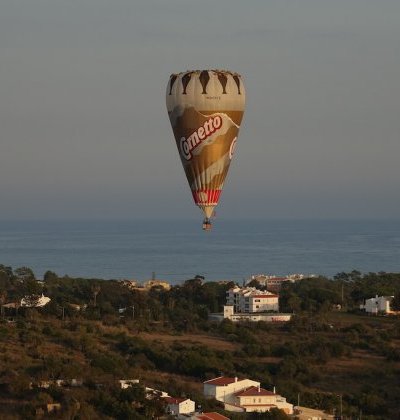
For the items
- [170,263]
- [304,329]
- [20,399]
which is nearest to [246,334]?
[304,329]

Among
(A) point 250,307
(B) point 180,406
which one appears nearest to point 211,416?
(B) point 180,406

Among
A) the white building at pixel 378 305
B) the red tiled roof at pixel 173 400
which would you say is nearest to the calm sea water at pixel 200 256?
the white building at pixel 378 305

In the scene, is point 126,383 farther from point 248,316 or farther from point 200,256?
point 200,256

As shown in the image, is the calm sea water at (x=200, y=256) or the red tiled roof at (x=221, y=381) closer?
the red tiled roof at (x=221, y=381)

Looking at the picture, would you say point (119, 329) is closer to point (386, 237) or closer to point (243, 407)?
point (243, 407)

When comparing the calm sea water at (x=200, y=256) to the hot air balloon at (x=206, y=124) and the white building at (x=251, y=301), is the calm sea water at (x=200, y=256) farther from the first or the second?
the hot air balloon at (x=206, y=124)


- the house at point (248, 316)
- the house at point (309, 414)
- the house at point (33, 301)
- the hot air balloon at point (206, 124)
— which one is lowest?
the house at point (309, 414)

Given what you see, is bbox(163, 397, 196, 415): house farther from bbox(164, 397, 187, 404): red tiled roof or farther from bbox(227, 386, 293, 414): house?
bbox(227, 386, 293, 414): house

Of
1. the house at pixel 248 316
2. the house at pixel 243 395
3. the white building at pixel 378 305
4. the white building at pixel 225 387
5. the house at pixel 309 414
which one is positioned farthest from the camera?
the white building at pixel 378 305
